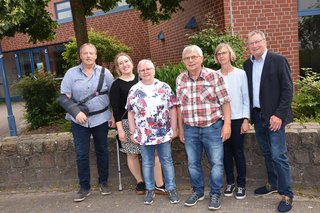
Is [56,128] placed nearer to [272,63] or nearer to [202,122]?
[202,122]

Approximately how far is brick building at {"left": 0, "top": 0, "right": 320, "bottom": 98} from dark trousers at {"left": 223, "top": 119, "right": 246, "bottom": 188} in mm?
3298

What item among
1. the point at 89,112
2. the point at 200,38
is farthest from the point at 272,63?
the point at 200,38

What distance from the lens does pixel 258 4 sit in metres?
6.90

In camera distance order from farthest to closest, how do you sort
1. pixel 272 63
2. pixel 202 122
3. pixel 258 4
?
pixel 258 4, pixel 202 122, pixel 272 63

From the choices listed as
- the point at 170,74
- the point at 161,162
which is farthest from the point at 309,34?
the point at 161,162

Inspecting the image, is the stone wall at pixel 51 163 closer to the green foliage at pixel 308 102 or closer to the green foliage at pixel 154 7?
the green foliage at pixel 308 102

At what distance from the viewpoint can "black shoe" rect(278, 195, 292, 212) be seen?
12.1ft

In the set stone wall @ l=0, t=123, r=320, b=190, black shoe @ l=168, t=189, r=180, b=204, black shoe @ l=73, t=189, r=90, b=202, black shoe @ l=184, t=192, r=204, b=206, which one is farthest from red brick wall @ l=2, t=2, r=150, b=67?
black shoe @ l=184, t=192, r=204, b=206

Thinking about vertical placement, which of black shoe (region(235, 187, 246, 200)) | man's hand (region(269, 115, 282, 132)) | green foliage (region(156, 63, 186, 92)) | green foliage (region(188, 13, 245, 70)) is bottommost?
black shoe (region(235, 187, 246, 200))

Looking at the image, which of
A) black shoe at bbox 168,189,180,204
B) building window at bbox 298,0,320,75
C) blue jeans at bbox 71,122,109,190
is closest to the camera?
black shoe at bbox 168,189,180,204

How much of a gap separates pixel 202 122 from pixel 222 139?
11.7 inches

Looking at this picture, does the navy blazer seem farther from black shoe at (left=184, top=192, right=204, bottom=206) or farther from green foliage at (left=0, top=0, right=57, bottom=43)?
green foliage at (left=0, top=0, right=57, bottom=43)

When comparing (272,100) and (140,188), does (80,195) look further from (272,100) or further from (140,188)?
(272,100)

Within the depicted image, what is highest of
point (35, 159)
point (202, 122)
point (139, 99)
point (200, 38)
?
point (200, 38)
